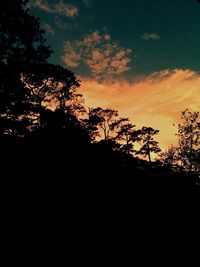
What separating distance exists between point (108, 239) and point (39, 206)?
3.93 m

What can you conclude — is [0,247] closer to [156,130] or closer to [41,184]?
[41,184]

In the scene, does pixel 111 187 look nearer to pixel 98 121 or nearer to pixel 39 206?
pixel 39 206

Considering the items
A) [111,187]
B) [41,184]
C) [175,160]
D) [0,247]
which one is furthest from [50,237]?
[175,160]

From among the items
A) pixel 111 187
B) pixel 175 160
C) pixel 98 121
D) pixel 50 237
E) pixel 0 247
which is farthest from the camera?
pixel 175 160

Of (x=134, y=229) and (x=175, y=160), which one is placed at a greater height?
(x=175, y=160)

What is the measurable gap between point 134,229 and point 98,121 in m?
28.7

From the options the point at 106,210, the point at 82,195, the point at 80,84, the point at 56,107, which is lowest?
the point at 106,210

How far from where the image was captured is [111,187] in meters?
18.4

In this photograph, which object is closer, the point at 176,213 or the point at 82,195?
the point at 82,195

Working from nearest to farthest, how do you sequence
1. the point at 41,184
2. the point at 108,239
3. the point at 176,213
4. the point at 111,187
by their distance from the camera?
the point at 108,239 < the point at 41,184 < the point at 176,213 < the point at 111,187

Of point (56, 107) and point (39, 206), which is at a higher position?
point (56, 107)

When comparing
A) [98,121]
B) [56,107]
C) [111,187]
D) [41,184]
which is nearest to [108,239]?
[41,184]

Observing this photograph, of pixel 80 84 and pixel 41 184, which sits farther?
pixel 80 84

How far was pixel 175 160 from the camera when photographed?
4628 cm
